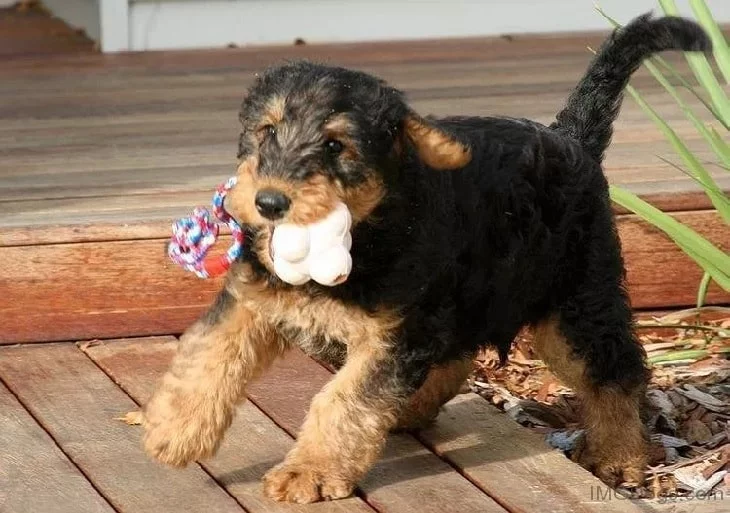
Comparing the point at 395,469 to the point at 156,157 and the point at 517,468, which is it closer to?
the point at 517,468

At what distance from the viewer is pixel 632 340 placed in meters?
4.18

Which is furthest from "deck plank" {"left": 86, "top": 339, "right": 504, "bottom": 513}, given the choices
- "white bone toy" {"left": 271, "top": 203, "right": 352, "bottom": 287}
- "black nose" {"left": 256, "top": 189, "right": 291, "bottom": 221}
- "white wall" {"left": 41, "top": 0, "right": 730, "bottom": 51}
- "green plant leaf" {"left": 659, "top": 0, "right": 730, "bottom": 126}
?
"white wall" {"left": 41, "top": 0, "right": 730, "bottom": 51}

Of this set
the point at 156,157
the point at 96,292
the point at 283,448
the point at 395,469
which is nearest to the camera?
the point at 395,469

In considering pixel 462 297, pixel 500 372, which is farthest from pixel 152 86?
pixel 462 297

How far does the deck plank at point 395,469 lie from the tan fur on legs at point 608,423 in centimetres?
47

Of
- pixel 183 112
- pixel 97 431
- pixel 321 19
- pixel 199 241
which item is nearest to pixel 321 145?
pixel 199 241

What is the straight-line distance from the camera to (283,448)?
12.9 feet

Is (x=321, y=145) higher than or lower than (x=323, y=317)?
higher

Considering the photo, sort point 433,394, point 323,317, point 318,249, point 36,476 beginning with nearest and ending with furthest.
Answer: point 318,249 → point 323,317 → point 36,476 → point 433,394

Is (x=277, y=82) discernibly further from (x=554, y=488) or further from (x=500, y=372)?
(x=500, y=372)

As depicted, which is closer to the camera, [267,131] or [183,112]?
[267,131]

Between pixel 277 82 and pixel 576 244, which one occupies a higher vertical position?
pixel 277 82

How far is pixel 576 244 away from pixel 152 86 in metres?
3.57

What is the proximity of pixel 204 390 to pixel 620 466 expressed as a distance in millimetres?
1338
